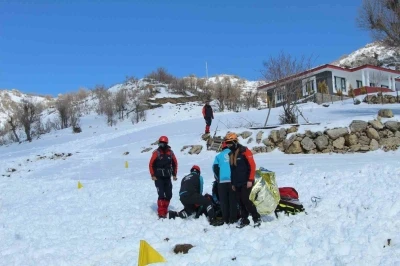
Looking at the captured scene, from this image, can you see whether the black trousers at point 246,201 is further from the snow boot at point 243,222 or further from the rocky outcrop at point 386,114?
the rocky outcrop at point 386,114

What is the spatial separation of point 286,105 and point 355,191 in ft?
41.2

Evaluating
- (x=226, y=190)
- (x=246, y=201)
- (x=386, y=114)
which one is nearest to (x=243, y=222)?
(x=246, y=201)

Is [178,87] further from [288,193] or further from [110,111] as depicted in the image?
[288,193]

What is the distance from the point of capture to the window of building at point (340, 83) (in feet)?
120

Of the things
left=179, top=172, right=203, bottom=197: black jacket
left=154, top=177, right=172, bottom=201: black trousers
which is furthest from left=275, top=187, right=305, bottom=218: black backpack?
left=154, top=177, right=172, bottom=201: black trousers

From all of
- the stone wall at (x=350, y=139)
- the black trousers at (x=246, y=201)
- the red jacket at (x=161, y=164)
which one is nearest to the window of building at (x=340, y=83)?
the stone wall at (x=350, y=139)

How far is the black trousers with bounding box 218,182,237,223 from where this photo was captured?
6496mm

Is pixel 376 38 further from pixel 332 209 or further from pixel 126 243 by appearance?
pixel 126 243

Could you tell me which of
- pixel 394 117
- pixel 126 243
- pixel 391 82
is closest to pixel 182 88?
pixel 391 82

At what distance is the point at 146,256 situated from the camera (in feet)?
A: 15.7

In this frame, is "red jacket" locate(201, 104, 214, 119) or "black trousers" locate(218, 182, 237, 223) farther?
"red jacket" locate(201, 104, 214, 119)

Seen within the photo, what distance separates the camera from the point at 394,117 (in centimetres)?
1537

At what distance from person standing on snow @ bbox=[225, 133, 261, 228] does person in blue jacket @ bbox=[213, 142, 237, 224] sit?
9 centimetres

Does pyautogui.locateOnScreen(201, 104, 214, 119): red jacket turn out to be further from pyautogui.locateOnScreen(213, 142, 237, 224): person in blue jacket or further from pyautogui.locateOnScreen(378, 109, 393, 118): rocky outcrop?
pyautogui.locateOnScreen(213, 142, 237, 224): person in blue jacket
